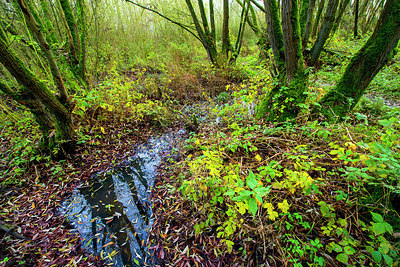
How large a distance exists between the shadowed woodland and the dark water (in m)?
0.02

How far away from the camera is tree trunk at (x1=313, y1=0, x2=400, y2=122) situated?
1.77m

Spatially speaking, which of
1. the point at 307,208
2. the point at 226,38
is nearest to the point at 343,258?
the point at 307,208

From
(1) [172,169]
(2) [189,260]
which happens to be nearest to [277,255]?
(2) [189,260]

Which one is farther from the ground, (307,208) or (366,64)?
(366,64)

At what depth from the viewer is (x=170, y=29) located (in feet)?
23.7

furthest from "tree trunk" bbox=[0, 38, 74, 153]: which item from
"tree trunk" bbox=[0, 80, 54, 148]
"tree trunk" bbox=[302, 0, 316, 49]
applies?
"tree trunk" bbox=[302, 0, 316, 49]

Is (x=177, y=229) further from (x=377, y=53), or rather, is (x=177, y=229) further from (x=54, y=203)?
(x=377, y=53)

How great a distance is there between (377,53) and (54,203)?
4788 millimetres

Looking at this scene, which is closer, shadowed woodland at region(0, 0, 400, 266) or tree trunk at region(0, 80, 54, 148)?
shadowed woodland at region(0, 0, 400, 266)

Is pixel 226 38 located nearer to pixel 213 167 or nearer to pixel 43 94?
pixel 43 94

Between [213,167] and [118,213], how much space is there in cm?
163

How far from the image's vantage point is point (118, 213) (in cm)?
217

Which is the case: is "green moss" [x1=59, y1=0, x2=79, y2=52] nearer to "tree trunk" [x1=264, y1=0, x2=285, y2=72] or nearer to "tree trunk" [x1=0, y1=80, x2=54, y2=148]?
"tree trunk" [x1=0, y1=80, x2=54, y2=148]

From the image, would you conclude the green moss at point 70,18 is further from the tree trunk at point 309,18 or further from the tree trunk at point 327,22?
the tree trunk at point 327,22
